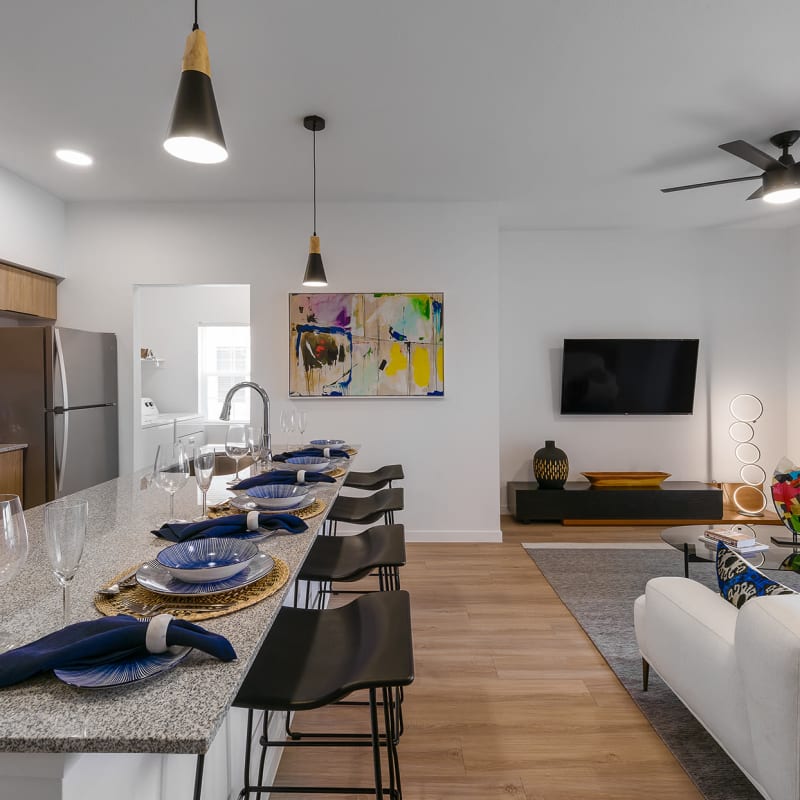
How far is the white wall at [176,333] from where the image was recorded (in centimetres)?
699

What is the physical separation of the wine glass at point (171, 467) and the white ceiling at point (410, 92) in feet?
5.62

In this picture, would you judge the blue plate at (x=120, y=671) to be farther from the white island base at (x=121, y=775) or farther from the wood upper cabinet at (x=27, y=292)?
the wood upper cabinet at (x=27, y=292)

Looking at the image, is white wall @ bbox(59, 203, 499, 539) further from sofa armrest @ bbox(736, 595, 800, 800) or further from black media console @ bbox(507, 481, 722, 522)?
sofa armrest @ bbox(736, 595, 800, 800)

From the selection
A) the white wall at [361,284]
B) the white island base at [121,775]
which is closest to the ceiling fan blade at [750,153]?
the white wall at [361,284]

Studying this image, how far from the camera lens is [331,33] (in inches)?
90.7

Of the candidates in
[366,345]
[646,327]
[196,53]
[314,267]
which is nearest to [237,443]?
[196,53]

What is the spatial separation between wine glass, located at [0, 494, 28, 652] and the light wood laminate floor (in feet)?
4.57

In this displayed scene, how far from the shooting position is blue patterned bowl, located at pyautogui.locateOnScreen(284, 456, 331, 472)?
96.0 inches

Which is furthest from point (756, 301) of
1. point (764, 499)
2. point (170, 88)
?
point (170, 88)

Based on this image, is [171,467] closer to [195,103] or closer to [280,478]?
[280,478]

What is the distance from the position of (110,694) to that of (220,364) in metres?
6.87

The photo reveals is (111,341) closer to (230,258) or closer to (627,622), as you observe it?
(230,258)

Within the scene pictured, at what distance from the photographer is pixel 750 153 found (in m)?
2.96

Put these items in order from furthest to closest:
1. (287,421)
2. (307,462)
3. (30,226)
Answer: (30,226) < (287,421) < (307,462)
